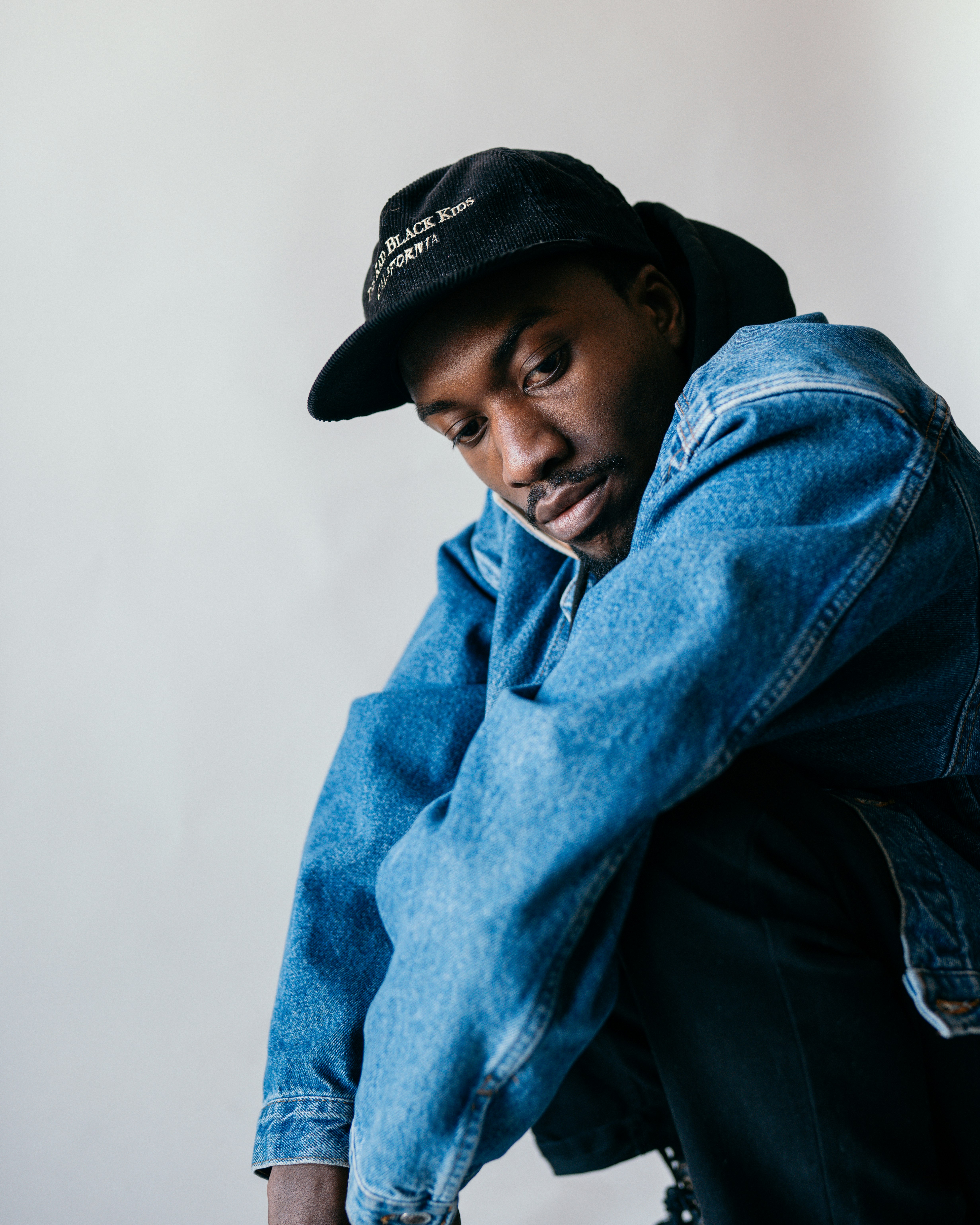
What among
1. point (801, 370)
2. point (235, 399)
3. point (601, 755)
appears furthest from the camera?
point (235, 399)

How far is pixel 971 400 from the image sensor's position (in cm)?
182

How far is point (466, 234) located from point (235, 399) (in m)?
0.79

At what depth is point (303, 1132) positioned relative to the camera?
1079mm

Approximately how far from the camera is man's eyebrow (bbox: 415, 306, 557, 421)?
3.97 feet

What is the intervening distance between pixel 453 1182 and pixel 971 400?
1596 mm

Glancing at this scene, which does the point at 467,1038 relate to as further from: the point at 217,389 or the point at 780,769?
the point at 217,389

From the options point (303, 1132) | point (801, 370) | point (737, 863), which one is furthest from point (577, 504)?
point (303, 1132)

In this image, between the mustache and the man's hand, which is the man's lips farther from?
the man's hand

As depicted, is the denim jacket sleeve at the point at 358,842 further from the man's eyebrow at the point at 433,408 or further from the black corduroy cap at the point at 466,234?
the black corduroy cap at the point at 466,234

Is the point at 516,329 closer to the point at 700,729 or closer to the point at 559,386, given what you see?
the point at 559,386

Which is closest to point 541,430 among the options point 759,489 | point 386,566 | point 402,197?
point 402,197

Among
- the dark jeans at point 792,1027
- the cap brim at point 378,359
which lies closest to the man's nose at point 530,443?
the cap brim at point 378,359

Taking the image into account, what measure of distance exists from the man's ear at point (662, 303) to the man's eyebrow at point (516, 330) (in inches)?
6.6

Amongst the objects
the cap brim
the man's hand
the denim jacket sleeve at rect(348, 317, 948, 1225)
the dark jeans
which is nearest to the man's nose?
the cap brim
